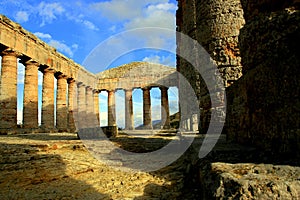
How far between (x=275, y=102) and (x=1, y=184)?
11.3 ft

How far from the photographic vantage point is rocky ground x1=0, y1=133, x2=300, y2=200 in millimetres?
1405

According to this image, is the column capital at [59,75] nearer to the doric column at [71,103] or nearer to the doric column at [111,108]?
the doric column at [71,103]

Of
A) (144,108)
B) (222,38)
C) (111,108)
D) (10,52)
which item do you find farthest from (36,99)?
(144,108)

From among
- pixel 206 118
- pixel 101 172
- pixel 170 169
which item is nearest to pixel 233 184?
pixel 170 169

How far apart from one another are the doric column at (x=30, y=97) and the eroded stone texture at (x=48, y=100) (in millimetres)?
1292

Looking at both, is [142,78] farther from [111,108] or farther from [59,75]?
[59,75]

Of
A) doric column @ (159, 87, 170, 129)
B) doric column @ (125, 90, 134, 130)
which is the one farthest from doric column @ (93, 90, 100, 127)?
doric column @ (159, 87, 170, 129)

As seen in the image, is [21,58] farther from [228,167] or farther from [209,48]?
[228,167]

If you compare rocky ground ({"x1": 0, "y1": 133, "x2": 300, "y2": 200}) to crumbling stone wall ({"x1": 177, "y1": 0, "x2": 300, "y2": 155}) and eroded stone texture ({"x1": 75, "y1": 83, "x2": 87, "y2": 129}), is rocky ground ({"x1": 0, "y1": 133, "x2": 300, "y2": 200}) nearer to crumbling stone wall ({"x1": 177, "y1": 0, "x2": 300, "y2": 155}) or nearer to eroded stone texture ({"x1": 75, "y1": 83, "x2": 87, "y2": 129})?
crumbling stone wall ({"x1": 177, "y1": 0, "x2": 300, "y2": 155})

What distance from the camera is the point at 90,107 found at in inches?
1052

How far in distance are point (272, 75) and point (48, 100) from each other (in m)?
17.6

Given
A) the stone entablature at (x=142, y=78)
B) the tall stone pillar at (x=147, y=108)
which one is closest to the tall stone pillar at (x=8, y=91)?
the stone entablature at (x=142, y=78)

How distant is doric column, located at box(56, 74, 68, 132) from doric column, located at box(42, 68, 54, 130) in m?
1.76

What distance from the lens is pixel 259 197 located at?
52.2 inches
